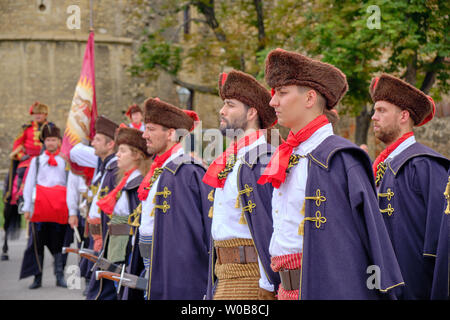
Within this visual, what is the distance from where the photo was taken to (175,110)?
565 centimetres

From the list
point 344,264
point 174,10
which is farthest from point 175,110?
point 174,10

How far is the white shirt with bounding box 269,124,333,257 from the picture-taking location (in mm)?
3318

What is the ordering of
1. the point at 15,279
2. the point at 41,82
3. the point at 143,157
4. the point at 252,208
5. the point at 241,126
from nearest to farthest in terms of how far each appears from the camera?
the point at 252,208 → the point at 241,126 → the point at 143,157 → the point at 15,279 → the point at 41,82

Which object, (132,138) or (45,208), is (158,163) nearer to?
(132,138)

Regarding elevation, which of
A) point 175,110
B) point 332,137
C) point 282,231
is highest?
point 175,110

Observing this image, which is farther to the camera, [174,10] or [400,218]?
[174,10]

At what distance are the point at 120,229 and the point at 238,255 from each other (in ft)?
8.56

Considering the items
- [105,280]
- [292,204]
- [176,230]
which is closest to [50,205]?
[105,280]

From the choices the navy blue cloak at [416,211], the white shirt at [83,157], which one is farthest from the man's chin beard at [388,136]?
the white shirt at [83,157]

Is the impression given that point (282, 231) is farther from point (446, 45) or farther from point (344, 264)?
point (446, 45)

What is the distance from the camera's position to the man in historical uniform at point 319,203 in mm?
3082

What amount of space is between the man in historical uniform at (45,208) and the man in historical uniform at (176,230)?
426 centimetres

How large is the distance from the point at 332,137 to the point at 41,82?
85.8 feet

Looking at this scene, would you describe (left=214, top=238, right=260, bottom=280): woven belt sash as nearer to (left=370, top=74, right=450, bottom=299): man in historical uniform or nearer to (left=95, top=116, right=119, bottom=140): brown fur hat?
(left=370, top=74, right=450, bottom=299): man in historical uniform
